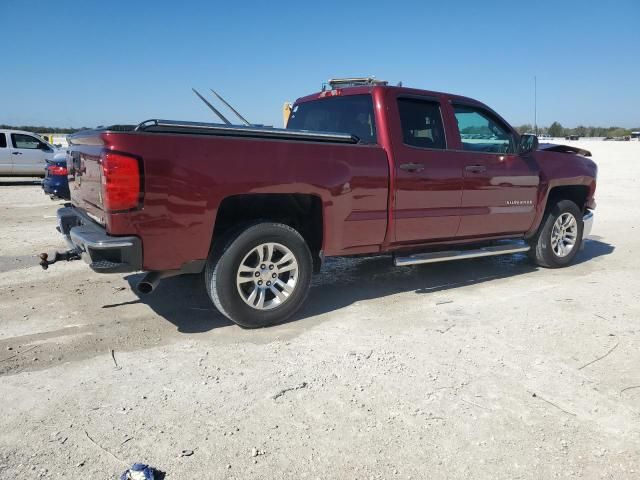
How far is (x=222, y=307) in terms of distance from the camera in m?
3.90

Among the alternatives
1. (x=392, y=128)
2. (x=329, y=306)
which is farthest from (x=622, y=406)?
(x=392, y=128)

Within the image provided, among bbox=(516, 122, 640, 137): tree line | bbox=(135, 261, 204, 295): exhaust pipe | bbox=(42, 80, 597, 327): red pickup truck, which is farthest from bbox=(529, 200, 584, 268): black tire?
bbox=(516, 122, 640, 137): tree line

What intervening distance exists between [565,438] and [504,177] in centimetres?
334

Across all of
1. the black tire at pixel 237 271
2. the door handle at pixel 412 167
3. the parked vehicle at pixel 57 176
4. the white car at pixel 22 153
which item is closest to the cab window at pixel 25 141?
the white car at pixel 22 153

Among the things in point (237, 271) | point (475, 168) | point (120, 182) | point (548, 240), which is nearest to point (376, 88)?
point (475, 168)

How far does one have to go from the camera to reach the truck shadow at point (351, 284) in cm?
446

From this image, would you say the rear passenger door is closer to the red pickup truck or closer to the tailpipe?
the red pickup truck

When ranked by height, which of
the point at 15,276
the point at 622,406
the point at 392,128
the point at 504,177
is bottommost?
the point at 622,406

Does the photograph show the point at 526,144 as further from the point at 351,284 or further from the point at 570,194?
the point at 351,284

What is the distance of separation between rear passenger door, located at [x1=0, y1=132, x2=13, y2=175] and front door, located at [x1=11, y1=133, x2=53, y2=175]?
0.14m

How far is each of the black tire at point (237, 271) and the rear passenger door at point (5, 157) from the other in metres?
15.6

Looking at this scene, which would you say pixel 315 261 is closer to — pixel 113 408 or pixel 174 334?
pixel 174 334

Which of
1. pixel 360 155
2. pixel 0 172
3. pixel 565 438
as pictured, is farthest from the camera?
pixel 0 172

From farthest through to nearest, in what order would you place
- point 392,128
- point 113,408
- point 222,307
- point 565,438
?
1. point 392,128
2. point 222,307
3. point 113,408
4. point 565,438
